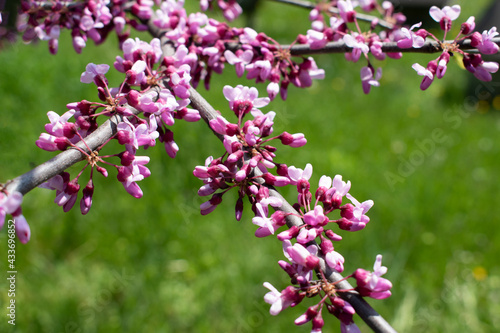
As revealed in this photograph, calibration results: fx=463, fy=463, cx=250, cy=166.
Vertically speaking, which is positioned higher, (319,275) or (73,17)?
(73,17)

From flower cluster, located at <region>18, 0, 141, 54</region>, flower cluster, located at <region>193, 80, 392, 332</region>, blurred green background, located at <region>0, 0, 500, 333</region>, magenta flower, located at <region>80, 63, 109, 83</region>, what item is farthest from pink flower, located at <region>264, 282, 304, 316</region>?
blurred green background, located at <region>0, 0, 500, 333</region>

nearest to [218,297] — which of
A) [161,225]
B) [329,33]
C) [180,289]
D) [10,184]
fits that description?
[180,289]

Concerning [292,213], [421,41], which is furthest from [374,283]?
[421,41]

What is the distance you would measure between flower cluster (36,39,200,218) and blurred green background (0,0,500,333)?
43.8 inches

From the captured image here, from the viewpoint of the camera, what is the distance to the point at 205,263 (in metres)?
2.97

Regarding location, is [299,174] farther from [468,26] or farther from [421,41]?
[468,26]

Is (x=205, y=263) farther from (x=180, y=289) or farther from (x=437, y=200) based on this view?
(x=437, y=200)

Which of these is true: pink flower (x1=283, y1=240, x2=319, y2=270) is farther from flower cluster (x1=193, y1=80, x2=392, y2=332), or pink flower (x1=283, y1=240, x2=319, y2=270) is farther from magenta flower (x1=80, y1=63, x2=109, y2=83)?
magenta flower (x1=80, y1=63, x2=109, y2=83)

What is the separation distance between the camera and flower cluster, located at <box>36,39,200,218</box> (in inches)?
37.9

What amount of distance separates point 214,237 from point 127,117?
2193 millimetres

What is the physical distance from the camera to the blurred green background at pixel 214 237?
261 centimetres

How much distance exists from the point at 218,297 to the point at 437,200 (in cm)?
188

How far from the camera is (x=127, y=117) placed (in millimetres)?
1012

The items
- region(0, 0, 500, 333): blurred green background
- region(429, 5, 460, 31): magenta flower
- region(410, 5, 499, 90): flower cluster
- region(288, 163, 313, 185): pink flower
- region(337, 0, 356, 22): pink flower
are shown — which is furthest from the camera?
region(0, 0, 500, 333): blurred green background
